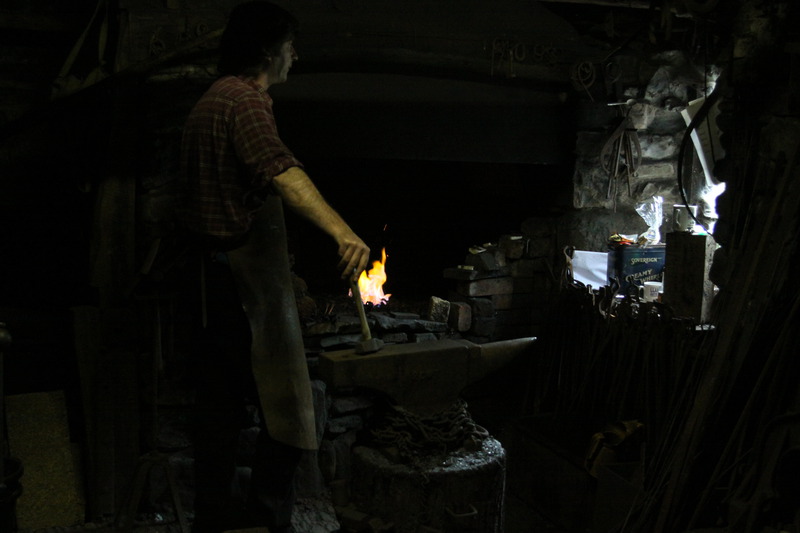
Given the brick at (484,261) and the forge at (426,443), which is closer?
the forge at (426,443)

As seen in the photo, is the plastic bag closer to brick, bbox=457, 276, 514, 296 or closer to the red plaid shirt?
brick, bbox=457, 276, 514, 296

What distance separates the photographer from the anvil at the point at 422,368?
9.70ft

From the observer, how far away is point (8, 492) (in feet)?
8.92

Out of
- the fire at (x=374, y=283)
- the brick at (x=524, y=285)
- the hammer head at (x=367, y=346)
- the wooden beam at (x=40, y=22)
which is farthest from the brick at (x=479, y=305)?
the wooden beam at (x=40, y=22)

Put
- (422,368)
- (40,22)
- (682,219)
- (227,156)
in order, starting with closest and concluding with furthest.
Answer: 1. (227,156)
2. (422,368)
3. (40,22)
4. (682,219)

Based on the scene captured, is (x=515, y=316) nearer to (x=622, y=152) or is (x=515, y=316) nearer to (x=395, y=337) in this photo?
(x=395, y=337)

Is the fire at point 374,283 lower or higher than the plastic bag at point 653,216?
lower

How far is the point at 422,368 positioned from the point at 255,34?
4.49 feet

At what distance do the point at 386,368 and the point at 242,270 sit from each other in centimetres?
65

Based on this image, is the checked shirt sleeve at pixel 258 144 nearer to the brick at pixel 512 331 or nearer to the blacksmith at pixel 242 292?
the blacksmith at pixel 242 292

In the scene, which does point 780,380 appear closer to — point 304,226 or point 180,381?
point 180,381

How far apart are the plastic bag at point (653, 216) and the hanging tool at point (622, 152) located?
0.81 ft

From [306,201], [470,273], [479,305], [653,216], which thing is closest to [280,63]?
[306,201]

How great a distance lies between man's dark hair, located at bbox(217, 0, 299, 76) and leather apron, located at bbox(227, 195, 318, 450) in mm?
496
